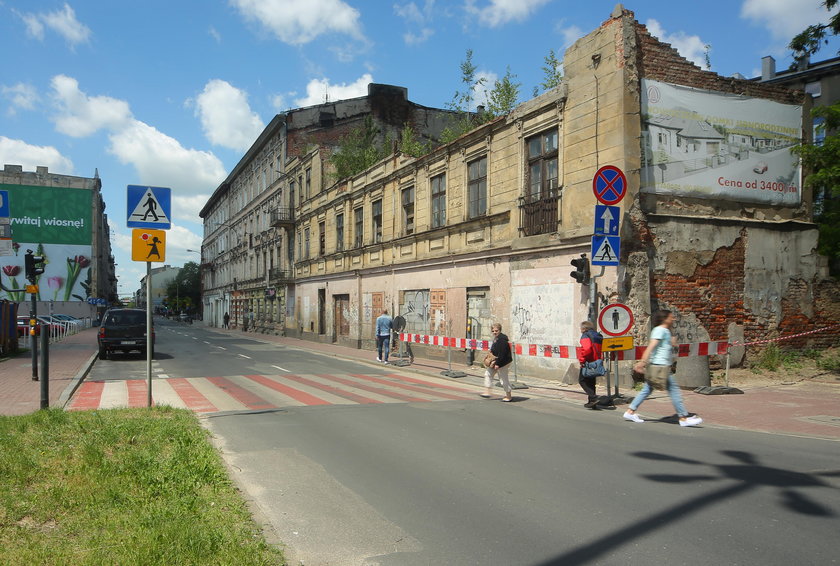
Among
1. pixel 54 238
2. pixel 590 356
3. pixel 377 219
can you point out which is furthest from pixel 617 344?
pixel 54 238

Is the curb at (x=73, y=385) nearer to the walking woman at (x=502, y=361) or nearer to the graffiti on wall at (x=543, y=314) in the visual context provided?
the walking woman at (x=502, y=361)

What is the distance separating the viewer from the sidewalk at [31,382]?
31.4 ft

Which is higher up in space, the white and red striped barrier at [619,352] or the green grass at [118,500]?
the white and red striped barrier at [619,352]

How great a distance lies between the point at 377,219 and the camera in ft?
86.4

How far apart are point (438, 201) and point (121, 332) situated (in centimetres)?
1191

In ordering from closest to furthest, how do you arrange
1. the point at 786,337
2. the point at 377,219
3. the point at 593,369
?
the point at 593,369 < the point at 786,337 < the point at 377,219

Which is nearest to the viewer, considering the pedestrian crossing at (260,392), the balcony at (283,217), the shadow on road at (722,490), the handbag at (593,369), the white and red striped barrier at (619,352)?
the shadow on road at (722,490)

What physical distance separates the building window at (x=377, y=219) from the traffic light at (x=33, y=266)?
1512 centimetres

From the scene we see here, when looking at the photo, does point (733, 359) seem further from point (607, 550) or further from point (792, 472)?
point (607, 550)

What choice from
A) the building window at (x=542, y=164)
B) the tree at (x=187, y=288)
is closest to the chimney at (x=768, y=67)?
the building window at (x=542, y=164)

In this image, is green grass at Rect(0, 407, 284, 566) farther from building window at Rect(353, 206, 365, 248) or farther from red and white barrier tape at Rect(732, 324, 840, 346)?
building window at Rect(353, 206, 365, 248)

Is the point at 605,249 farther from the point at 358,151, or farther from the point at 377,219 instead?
the point at 358,151

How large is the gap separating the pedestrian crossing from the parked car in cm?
600

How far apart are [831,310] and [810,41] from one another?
7.14m
